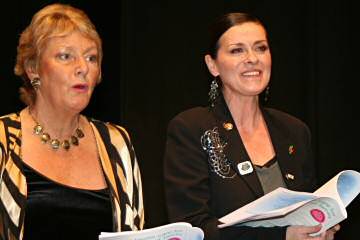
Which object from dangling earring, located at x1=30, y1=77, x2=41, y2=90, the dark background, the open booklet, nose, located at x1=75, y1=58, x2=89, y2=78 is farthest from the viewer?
the dark background

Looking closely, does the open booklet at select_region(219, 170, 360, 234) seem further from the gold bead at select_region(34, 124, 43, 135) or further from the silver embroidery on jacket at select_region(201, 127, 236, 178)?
the gold bead at select_region(34, 124, 43, 135)

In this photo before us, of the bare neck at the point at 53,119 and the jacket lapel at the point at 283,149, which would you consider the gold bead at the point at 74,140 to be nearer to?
the bare neck at the point at 53,119

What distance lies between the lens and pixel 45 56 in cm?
311

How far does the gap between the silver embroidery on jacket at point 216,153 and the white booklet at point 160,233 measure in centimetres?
65

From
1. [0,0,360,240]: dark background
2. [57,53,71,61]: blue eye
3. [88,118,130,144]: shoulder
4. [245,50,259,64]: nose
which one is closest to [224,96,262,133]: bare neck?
[245,50,259,64]: nose

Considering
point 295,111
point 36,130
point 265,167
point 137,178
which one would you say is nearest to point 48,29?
point 36,130

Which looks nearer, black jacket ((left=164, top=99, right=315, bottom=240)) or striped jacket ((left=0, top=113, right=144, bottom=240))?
striped jacket ((left=0, top=113, right=144, bottom=240))

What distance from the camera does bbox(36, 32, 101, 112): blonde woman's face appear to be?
3.08 metres

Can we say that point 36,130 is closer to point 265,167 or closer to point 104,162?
point 104,162

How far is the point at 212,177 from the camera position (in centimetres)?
310

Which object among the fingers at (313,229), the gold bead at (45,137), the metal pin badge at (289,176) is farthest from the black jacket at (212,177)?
the gold bead at (45,137)

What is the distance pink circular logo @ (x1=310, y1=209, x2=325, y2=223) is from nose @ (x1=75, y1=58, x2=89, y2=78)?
1.12m

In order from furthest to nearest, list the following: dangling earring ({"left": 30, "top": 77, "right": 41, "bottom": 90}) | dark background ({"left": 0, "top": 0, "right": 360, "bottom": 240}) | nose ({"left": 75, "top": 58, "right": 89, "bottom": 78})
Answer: dark background ({"left": 0, "top": 0, "right": 360, "bottom": 240}) → dangling earring ({"left": 30, "top": 77, "right": 41, "bottom": 90}) → nose ({"left": 75, "top": 58, "right": 89, "bottom": 78})

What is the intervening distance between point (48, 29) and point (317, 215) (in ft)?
4.49
